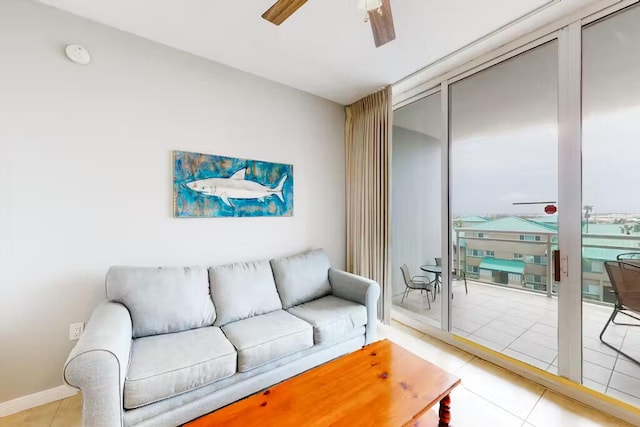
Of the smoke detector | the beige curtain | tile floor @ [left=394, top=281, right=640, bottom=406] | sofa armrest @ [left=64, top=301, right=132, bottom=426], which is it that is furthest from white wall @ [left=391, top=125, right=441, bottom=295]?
the smoke detector

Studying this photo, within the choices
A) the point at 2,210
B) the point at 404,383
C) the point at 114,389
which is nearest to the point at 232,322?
the point at 114,389

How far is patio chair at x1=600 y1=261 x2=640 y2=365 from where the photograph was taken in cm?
158

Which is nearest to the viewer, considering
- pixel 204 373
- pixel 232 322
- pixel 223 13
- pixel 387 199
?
pixel 204 373

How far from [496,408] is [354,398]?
1.14 metres

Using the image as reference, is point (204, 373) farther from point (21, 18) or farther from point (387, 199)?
point (21, 18)

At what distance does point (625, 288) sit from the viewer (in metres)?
1.62

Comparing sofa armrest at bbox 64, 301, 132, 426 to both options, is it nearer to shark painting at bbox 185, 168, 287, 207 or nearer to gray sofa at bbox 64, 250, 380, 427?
gray sofa at bbox 64, 250, 380, 427

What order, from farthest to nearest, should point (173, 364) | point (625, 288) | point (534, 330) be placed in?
point (534, 330) < point (625, 288) < point (173, 364)

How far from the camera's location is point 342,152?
10.8 feet

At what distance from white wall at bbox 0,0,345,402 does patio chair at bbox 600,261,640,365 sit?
2742mm

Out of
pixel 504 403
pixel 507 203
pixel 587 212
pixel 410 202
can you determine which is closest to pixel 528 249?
pixel 507 203

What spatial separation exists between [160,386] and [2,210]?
1495 millimetres

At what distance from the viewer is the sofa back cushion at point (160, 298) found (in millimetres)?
1680

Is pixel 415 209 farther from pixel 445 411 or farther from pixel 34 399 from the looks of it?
pixel 34 399
